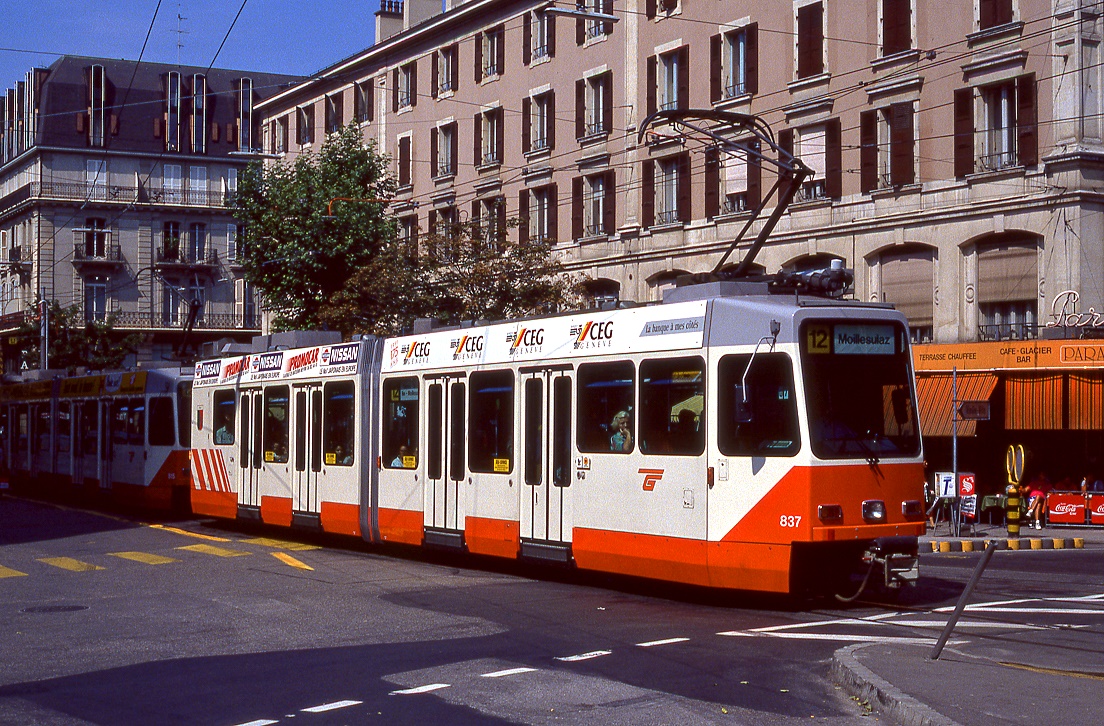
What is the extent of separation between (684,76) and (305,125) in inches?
981

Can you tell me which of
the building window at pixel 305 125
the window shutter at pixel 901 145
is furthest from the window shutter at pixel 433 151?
the window shutter at pixel 901 145

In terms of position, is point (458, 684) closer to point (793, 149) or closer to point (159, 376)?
point (159, 376)

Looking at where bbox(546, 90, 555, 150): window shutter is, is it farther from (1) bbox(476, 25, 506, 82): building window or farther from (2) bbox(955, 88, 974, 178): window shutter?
(2) bbox(955, 88, 974, 178): window shutter

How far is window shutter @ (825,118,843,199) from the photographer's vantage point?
3244cm

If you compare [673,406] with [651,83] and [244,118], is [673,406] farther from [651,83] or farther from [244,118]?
[244,118]

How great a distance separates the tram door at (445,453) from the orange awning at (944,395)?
1351 cm

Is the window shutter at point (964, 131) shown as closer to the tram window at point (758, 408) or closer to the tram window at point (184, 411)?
the tram window at point (184, 411)

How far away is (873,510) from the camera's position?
44.5 feet

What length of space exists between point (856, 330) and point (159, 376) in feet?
59.7

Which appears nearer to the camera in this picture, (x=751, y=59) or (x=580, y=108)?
(x=751, y=59)

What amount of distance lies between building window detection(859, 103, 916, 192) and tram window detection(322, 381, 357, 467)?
14.9 meters

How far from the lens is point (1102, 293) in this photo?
27.9 meters

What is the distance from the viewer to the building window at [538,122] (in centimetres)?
4219

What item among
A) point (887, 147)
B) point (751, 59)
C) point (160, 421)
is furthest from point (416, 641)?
point (751, 59)
